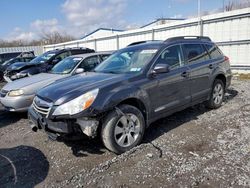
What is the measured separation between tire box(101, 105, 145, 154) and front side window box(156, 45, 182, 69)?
1149 mm

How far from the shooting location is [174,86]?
14.8 feet

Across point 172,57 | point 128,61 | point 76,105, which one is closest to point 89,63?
point 128,61

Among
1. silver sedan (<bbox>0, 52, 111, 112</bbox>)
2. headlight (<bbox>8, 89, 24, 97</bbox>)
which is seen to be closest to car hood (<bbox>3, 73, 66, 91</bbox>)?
silver sedan (<bbox>0, 52, 111, 112</bbox>)

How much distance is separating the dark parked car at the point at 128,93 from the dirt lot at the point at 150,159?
0.41 metres

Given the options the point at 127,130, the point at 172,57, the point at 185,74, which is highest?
the point at 172,57

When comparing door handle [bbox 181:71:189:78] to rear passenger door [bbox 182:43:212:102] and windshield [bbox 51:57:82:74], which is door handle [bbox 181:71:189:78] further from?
windshield [bbox 51:57:82:74]

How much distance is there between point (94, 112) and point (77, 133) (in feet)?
1.40

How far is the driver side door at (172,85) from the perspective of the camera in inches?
168

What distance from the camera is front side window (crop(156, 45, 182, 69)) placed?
4.44 meters

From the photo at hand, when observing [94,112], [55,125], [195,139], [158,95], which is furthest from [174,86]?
[55,125]

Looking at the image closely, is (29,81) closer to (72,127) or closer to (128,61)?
(128,61)

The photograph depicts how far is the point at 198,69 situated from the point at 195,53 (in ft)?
1.33

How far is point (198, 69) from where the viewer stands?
510 centimetres

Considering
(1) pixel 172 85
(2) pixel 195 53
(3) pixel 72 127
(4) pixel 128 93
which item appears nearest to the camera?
(3) pixel 72 127
